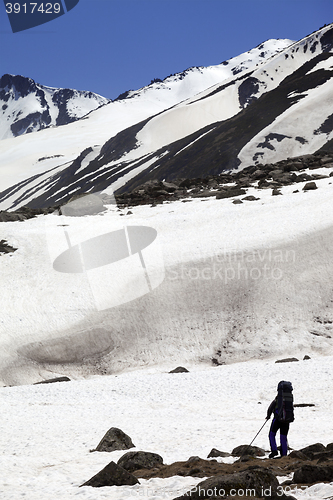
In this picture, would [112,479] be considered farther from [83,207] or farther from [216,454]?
[83,207]

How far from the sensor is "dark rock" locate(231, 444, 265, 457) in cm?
932

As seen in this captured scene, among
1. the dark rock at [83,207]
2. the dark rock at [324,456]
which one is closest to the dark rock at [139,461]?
the dark rock at [324,456]

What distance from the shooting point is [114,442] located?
34.2 feet

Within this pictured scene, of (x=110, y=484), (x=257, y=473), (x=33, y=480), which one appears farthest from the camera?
(x=33, y=480)

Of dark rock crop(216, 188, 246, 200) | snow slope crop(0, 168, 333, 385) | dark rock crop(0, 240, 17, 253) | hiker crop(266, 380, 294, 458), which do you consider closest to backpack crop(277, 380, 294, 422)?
hiker crop(266, 380, 294, 458)

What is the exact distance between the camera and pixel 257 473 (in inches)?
249

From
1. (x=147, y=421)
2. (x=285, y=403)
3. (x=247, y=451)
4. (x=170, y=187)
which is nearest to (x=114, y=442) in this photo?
(x=147, y=421)

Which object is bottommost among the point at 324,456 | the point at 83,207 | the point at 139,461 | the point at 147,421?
the point at 147,421

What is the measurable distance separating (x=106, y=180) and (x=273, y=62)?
3124 inches

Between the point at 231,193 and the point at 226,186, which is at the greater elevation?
the point at 231,193

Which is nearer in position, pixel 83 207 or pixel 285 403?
pixel 285 403

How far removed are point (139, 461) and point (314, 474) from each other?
11.4 feet

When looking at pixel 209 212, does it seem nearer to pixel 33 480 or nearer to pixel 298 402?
pixel 298 402

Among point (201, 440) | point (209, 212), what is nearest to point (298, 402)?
point (201, 440)
